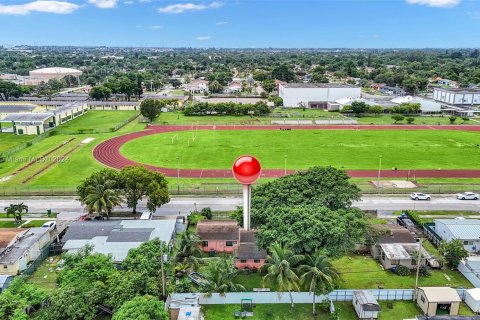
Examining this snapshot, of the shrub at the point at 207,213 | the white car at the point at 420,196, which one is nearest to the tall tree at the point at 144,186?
the shrub at the point at 207,213

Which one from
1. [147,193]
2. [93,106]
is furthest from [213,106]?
[147,193]

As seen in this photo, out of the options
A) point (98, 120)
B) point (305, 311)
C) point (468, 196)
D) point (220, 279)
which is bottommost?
point (305, 311)

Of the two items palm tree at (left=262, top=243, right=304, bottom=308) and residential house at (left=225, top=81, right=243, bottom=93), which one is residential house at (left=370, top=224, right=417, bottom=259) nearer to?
palm tree at (left=262, top=243, right=304, bottom=308)

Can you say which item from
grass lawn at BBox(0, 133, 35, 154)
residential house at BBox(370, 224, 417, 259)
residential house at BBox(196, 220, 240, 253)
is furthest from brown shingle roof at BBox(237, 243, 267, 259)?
grass lawn at BBox(0, 133, 35, 154)

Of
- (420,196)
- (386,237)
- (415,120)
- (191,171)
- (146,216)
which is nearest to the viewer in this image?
(386,237)

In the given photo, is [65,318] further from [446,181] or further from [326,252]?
[446,181]

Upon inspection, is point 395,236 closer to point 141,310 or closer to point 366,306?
point 366,306

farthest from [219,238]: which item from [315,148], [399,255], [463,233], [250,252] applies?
Answer: [315,148]
